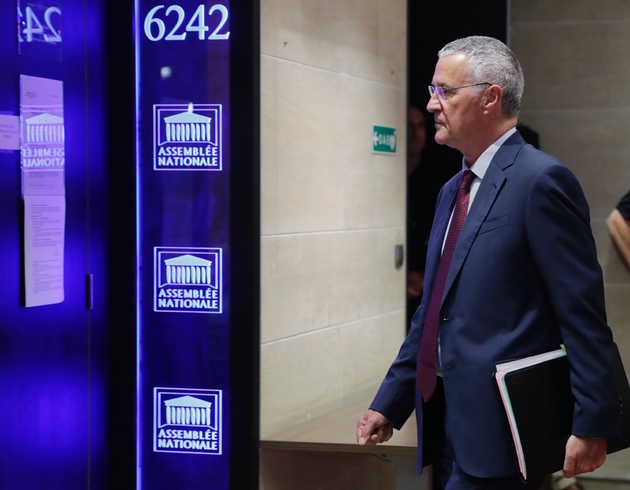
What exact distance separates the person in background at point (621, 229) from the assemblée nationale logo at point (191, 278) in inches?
92.0

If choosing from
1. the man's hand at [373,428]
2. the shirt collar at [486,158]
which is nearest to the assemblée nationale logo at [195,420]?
the man's hand at [373,428]

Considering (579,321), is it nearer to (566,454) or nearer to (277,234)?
(566,454)

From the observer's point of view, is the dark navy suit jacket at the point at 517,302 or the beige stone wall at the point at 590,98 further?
the beige stone wall at the point at 590,98

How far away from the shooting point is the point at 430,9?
4.69 metres

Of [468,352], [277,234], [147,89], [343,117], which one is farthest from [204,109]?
[468,352]

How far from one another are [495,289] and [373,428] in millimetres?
591

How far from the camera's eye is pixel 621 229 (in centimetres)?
478

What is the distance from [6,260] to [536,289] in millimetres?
1726

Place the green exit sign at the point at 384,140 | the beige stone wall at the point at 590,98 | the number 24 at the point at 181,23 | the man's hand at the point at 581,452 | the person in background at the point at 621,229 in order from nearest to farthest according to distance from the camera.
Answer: the man's hand at the point at 581,452, the number 24 at the point at 181,23, the green exit sign at the point at 384,140, the person in background at the point at 621,229, the beige stone wall at the point at 590,98

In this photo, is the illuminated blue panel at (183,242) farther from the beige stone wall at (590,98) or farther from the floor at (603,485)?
the floor at (603,485)

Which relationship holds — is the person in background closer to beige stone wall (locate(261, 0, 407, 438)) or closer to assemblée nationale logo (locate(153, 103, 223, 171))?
beige stone wall (locate(261, 0, 407, 438))

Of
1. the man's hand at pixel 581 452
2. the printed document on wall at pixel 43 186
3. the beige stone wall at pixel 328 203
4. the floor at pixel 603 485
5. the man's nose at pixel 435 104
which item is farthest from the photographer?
the floor at pixel 603 485

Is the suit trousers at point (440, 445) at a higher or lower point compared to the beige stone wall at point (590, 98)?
lower

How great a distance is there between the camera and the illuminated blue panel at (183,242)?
11.4 ft
